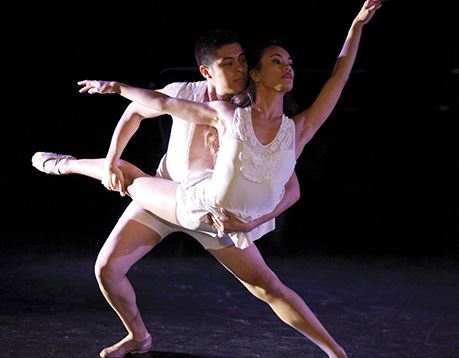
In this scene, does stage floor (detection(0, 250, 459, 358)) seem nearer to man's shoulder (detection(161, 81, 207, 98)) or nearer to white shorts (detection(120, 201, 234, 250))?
white shorts (detection(120, 201, 234, 250))

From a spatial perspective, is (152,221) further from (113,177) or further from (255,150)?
(255,150)

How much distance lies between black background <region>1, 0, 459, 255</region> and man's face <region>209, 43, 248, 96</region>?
318 cm

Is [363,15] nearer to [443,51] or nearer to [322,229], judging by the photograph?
[322,229]

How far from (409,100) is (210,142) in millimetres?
3866

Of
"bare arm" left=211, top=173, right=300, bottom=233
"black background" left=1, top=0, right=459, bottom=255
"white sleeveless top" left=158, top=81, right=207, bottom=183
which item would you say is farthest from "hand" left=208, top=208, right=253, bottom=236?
"black background" left=1, top=0, right=459, bottom=255

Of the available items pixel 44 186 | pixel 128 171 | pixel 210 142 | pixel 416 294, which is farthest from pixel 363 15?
pixel 44 186

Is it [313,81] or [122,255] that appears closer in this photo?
[122,255]

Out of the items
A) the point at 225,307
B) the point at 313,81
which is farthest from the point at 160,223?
the point at 313,81

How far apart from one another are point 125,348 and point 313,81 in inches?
148

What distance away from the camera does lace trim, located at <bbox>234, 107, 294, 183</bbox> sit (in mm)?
3023

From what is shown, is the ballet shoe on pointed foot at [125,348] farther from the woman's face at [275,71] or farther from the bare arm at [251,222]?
the woman's face at [275,71]

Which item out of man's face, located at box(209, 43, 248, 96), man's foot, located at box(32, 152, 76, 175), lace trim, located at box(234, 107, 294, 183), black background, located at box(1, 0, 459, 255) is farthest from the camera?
black background, located at box(1, 0, 459, 255)

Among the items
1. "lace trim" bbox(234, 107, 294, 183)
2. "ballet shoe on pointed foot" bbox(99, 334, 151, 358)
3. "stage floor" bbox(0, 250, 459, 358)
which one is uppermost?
"lace trim" bbox(234, 107, 294, 183)

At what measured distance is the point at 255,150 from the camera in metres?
3.03
